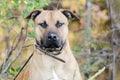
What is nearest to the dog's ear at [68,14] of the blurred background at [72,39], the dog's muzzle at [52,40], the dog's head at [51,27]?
the dog's head at [51,27]

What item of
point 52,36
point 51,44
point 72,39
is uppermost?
point 52,36

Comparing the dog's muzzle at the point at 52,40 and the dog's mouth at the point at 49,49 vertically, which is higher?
the dog's muzzle at the point at 52,40

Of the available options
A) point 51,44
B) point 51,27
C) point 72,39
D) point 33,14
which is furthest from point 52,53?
point 72,39

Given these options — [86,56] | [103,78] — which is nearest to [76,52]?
[86,56]

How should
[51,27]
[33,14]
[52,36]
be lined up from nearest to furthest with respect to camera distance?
1. [52,36]
2. [51,27]
3. [33,14]

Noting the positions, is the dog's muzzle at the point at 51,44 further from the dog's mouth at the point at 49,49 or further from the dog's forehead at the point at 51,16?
the dog's forehead at the point at 51,16

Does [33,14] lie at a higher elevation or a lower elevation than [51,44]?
higher

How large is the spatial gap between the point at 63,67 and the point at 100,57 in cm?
301

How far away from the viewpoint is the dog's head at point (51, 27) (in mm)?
8328

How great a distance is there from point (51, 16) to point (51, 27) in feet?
0.53

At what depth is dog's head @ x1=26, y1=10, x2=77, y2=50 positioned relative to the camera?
27.3ft

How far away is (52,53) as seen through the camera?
8461mm

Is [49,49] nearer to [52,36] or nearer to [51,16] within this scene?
[52,36]

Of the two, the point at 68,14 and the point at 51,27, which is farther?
the point at 68,14
